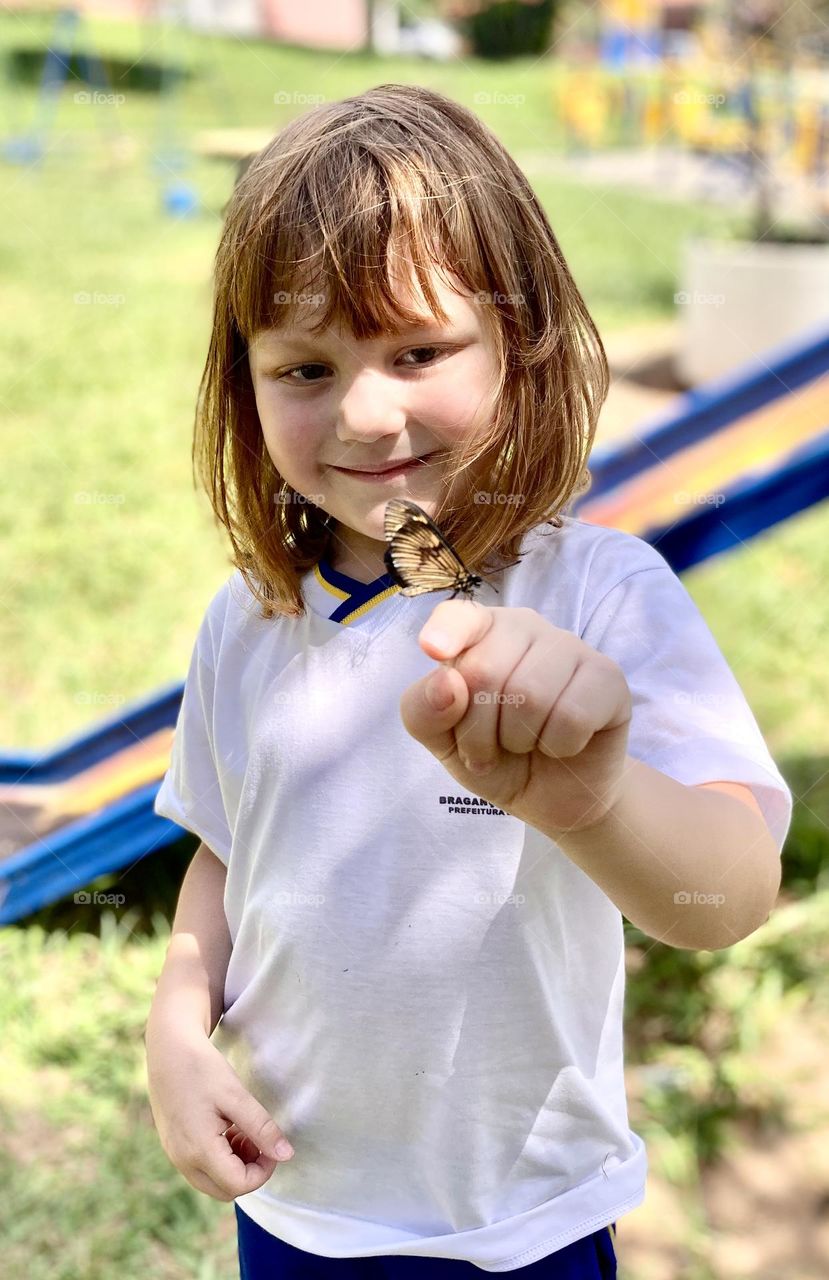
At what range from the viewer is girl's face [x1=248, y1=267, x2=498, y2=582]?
98 cm

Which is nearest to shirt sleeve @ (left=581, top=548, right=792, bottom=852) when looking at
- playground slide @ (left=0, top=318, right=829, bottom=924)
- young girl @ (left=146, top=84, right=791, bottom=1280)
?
young girl @ (left=146, top=84, right=791, bottom=1280)

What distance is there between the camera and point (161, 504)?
173 inches

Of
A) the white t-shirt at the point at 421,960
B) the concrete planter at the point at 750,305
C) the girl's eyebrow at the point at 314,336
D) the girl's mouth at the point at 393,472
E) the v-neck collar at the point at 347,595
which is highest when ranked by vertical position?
the girl's eyebrow at the point at 314,336

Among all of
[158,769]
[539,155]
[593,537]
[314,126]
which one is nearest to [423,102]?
[314,126]

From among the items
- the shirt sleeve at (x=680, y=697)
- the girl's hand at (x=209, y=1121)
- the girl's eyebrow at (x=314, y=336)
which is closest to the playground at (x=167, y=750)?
the girl's eyebrow at (x=314, y=336)

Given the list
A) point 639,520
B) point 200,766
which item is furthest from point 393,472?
point 639,520

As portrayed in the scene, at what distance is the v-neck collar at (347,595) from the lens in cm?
108

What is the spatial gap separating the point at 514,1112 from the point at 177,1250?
1.12m

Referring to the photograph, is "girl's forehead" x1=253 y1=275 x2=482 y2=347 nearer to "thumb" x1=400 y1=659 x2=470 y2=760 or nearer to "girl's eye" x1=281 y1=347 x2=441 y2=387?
"girl's eye" x1=281 y1=347 x2=441 y2=387

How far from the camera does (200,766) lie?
122cm

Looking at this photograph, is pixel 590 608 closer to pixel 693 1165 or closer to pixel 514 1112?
pixel 514 1112

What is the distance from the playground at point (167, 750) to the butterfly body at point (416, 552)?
0.67 metres

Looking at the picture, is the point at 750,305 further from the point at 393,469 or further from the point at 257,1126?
the point at 257,1126

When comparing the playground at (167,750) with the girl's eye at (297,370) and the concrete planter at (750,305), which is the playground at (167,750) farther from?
the girl's eye at (297,370)
